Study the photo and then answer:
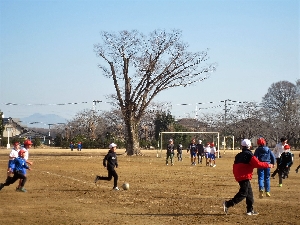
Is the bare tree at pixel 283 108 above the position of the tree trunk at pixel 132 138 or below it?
above

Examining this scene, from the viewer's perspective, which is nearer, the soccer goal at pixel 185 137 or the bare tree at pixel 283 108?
the soccer goal at pixel 185 137

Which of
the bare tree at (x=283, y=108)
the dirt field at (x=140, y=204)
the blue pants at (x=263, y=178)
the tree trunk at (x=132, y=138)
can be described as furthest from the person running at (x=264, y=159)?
the bare tree at (x=283, y=108)

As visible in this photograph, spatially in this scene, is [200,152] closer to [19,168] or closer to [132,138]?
[132,138]

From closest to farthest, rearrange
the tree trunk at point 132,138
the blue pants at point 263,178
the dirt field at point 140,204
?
the dirt field at point 140,204, the blue pants at point 263,178, the tree trunk at point 132,138

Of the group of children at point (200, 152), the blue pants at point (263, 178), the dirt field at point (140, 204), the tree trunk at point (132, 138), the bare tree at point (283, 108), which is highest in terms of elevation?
the bare tree at point (283, 108)

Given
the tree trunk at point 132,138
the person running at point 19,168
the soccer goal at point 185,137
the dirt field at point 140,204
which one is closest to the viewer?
the dirt field at point 140,204

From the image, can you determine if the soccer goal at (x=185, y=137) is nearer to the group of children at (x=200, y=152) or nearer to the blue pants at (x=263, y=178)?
the group of children at (x=200, y=152)

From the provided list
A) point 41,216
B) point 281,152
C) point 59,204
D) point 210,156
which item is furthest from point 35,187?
point 210,156

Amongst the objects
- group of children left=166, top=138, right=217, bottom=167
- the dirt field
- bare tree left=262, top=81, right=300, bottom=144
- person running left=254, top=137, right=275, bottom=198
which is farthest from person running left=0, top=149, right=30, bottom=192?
bare tree left=262, top=81, right=300, bottom=144

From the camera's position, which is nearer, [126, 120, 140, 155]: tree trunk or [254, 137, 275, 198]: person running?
[254, 137, 275, 198]: person running

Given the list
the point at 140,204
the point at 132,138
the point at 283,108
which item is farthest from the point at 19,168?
the point at 283,108

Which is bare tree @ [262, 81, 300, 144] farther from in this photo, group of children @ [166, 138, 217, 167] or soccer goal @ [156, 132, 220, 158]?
group of children @ [166, 138, 217, 167]

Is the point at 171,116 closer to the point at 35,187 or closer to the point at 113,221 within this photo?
the point at 35,187

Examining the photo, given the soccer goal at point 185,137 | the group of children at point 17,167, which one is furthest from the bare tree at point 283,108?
the group of children at point 17,167
